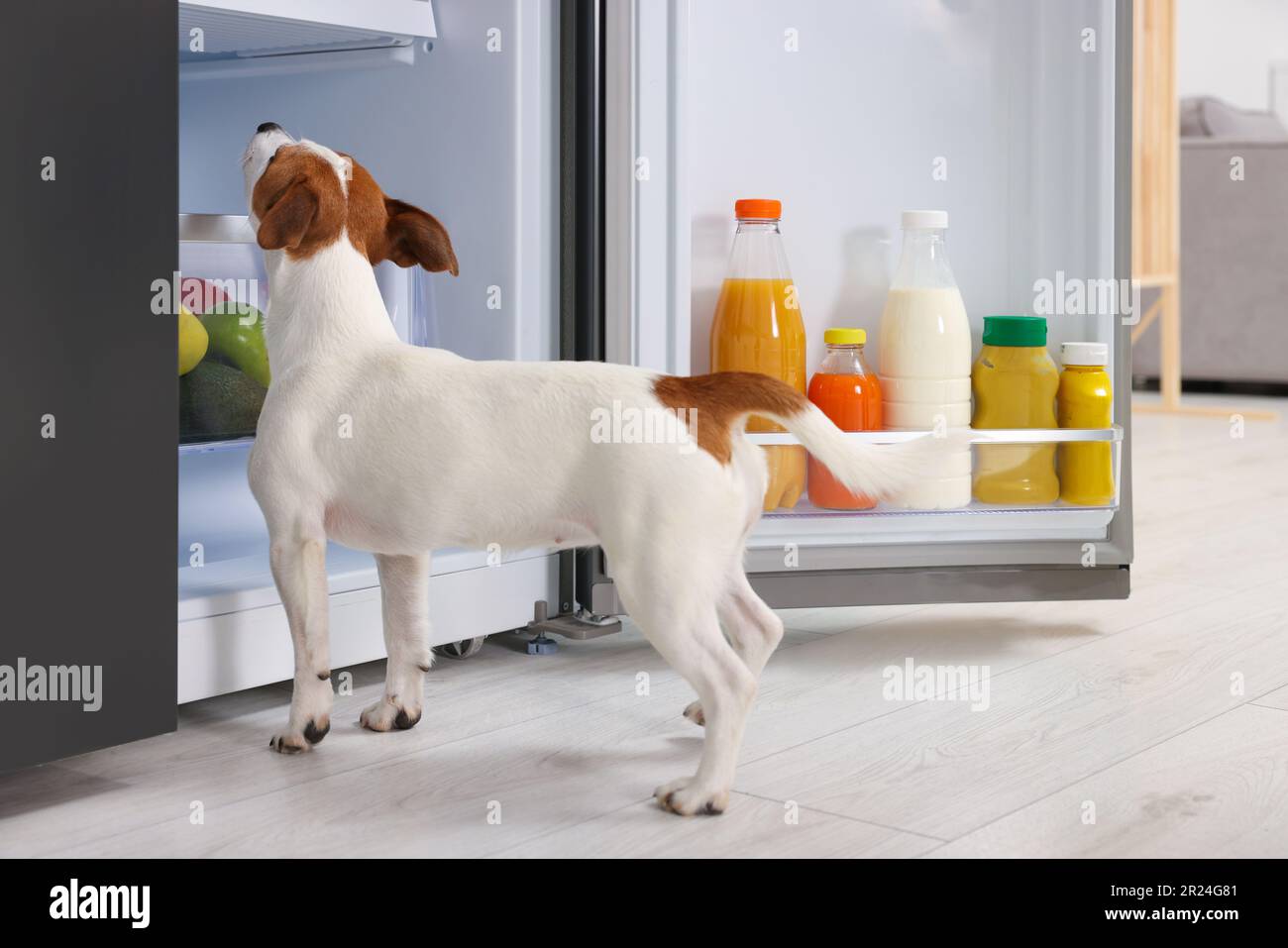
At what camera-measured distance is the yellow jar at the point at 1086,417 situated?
5.55ft

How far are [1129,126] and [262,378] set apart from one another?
0.99 metres

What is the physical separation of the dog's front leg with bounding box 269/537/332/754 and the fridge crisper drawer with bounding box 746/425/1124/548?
530 millimetres

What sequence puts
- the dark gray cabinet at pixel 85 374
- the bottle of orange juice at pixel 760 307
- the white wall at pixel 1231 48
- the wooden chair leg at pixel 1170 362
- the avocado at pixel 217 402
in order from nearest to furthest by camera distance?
the dark gray cabinet at pixel 85 374, the avocado at pixel 217 402, the bottle of orange juice at pixel 760 307, the wooden chair leg at pixel 1170 362, the white wall at pixel 1231 48

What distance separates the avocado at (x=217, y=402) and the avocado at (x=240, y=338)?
0.01 meters

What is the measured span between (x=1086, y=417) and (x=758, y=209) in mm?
452

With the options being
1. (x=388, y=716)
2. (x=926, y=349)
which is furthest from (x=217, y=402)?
(x=926, y=349)

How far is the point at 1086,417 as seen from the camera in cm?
169

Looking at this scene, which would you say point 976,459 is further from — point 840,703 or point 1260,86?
point 1260,86

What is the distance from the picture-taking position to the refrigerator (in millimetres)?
1577

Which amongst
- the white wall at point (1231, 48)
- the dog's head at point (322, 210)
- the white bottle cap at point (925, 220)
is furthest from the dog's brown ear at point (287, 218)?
the white wall at point (1231, 48)

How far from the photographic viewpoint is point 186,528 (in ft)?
5.55

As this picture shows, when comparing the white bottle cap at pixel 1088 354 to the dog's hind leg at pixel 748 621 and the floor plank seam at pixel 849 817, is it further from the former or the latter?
the floor plank seam at pixel 849 817
